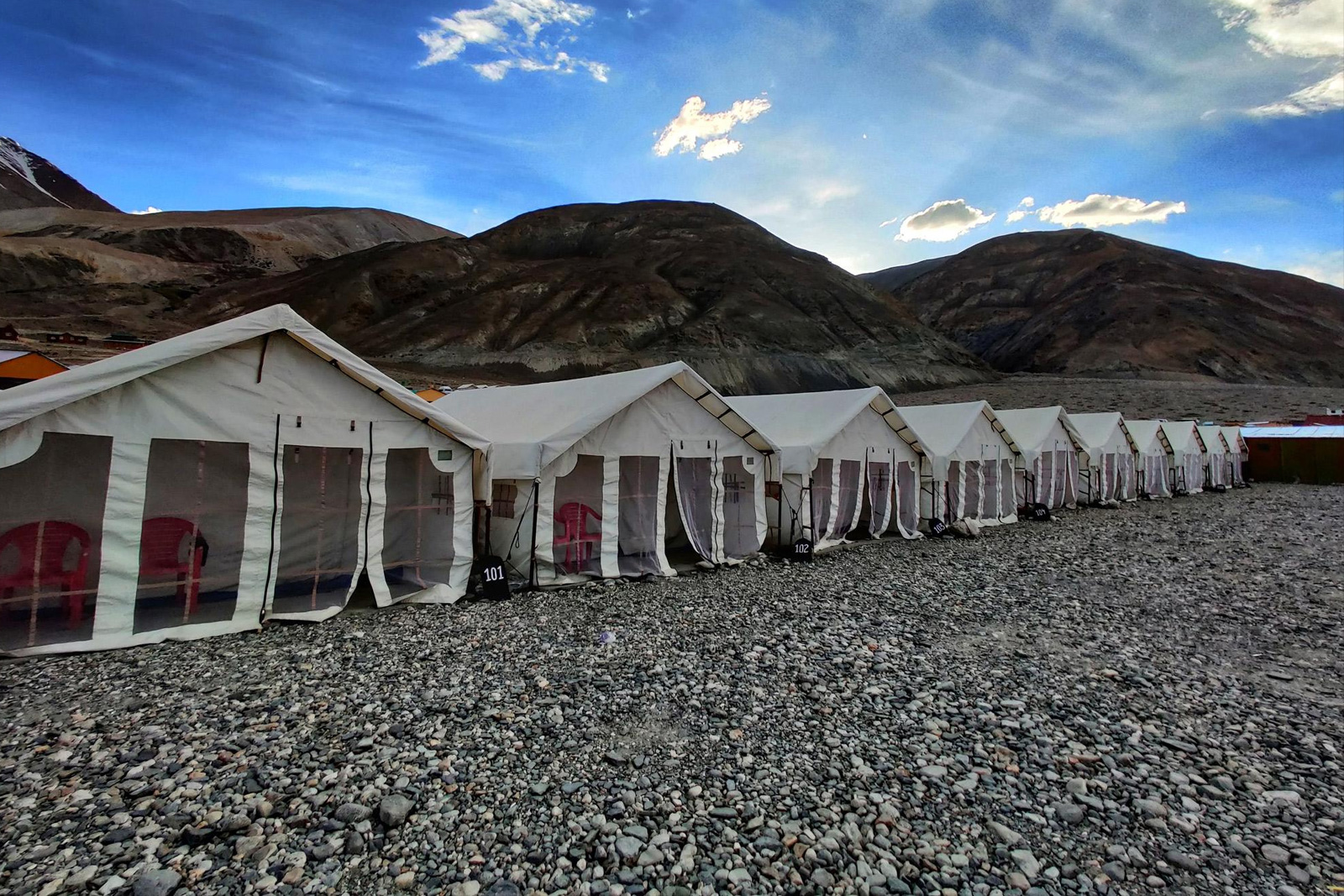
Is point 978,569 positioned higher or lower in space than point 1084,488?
lower

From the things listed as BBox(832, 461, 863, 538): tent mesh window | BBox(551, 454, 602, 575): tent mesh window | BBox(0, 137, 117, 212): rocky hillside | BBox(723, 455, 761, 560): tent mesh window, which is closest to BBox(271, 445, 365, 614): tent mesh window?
BBox(551, 454, 602, 575): tent mesh window

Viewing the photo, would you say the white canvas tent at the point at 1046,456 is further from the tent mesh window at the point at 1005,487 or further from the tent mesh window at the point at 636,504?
the tent mesh window at the point at 636,504

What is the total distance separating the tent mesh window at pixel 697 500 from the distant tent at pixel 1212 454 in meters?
24.5

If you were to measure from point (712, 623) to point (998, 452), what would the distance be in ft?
37.1

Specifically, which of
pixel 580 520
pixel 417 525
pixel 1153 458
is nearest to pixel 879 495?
pixel 580 520

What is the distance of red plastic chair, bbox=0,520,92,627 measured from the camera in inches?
218

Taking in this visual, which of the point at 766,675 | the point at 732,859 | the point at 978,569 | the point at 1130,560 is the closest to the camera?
the point at 732,859

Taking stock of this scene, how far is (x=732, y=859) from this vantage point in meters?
2.98

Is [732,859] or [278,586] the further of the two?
[278,586]

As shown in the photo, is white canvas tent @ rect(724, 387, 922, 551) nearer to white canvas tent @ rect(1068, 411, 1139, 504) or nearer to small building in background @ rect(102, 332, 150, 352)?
white canvas tent @ rect(1068, 411, 1139, 504)

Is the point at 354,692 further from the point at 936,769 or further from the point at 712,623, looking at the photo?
the point at 936,769

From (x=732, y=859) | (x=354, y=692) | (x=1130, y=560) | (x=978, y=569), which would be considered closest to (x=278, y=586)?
(x=354, y=692)

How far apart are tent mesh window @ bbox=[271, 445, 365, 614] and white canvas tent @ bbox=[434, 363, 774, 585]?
1898 millimetres

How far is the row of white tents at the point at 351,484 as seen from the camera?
5648mm
